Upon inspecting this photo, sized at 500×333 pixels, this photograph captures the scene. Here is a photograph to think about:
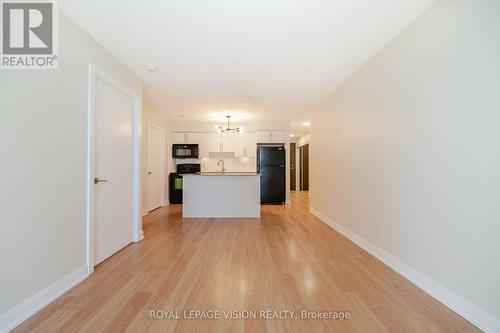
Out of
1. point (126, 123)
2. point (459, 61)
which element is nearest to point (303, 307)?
point (459, 61)


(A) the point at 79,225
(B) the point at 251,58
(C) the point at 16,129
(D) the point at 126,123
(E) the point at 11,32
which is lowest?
(A) the point at 79,225

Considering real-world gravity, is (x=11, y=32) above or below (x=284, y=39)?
below

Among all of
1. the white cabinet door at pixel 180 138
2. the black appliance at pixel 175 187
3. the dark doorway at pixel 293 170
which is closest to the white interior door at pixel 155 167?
the black appliance at pixel 175 187

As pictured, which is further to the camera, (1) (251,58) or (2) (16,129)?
(1) (251,58)

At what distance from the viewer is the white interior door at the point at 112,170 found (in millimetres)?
2480

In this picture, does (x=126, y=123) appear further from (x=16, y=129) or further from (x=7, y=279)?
(x=7, y=279)

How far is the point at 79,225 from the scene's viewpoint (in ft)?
7.05

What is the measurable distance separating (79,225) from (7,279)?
2.23 ft

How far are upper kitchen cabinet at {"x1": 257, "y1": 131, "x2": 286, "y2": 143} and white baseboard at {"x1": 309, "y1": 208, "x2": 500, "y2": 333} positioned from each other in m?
4.35

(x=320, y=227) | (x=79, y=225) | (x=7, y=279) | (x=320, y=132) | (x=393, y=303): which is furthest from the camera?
(x=320, y=132)

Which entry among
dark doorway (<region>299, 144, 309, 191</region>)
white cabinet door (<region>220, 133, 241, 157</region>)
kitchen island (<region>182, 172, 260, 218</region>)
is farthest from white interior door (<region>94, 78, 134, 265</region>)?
dark doorway (<region>299, 144, 309, 191</region>)

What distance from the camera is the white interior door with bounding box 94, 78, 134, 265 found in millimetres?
2480

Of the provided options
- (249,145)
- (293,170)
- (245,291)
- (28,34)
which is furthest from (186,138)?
(293,170)

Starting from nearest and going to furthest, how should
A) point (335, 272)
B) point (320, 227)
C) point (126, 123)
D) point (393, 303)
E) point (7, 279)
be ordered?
point (7, 279), point (393, 303), point (335, 272), point (126, 123), point (320, 227)
